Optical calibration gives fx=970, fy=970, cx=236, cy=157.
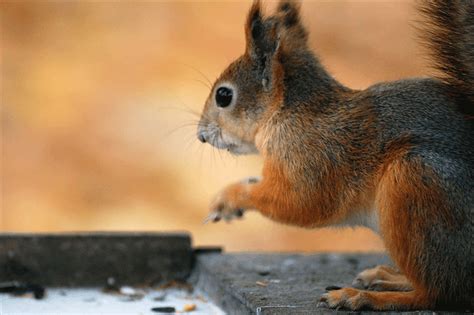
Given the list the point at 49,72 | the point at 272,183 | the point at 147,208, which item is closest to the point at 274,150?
the point at 272,183

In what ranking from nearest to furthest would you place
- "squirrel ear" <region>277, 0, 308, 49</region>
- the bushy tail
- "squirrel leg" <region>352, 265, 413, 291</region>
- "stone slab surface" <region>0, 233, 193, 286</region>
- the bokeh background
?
the bushy tail < "squirrel leg" <region>352, 265, 413, 291</region> < "squirrel ear" <region>277, 0, 308, 49</region> < "stone slab surface" <region>0, 233, 193, 286</region> < the bokeh background

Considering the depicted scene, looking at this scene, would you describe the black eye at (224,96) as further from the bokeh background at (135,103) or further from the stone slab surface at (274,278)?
the bokeh background at (135,103)

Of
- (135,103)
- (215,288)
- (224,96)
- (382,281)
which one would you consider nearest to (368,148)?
(382,281)

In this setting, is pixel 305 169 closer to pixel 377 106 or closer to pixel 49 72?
pixel 377 106

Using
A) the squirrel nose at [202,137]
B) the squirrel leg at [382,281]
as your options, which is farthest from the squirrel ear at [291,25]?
the squirrel leg at [382,281]

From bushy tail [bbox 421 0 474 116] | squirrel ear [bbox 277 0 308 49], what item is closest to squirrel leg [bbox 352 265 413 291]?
bushy tail [bbox 421 0 474 116]

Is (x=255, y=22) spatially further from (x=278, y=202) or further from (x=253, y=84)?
(x=278, y=202)

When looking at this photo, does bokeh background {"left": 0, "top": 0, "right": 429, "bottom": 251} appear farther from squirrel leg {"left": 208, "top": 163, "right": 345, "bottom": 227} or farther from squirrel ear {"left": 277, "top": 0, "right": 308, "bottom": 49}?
squirrel leg {"left": 208, "top": 163, "right": 345, "bottom": 227}
